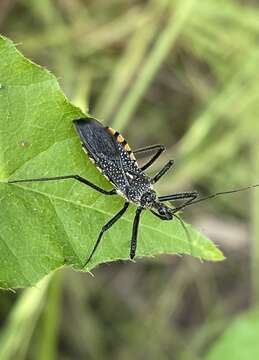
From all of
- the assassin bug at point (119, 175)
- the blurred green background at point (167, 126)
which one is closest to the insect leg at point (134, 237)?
the assassin bug at point (119, 175)

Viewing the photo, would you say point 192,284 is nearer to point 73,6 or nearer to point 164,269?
point 164,269

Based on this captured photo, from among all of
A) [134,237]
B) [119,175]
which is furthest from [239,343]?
[134,237]

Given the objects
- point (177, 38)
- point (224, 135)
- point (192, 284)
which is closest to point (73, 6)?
point (177, 38)

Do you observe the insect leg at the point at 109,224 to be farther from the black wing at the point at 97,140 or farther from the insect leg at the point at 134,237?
the black wing at the point at 97,140

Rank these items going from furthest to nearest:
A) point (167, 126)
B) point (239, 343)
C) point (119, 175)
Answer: point (167, 126) < point (239, 343) < point (119, 175)

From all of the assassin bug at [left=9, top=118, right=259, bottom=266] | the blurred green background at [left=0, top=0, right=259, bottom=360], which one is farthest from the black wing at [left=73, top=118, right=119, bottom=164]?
the blurred green background at [left=0, top=0, right=259, bottom=360]

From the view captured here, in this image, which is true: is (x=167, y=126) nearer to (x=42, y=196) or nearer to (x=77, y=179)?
(x=77, y=179)
